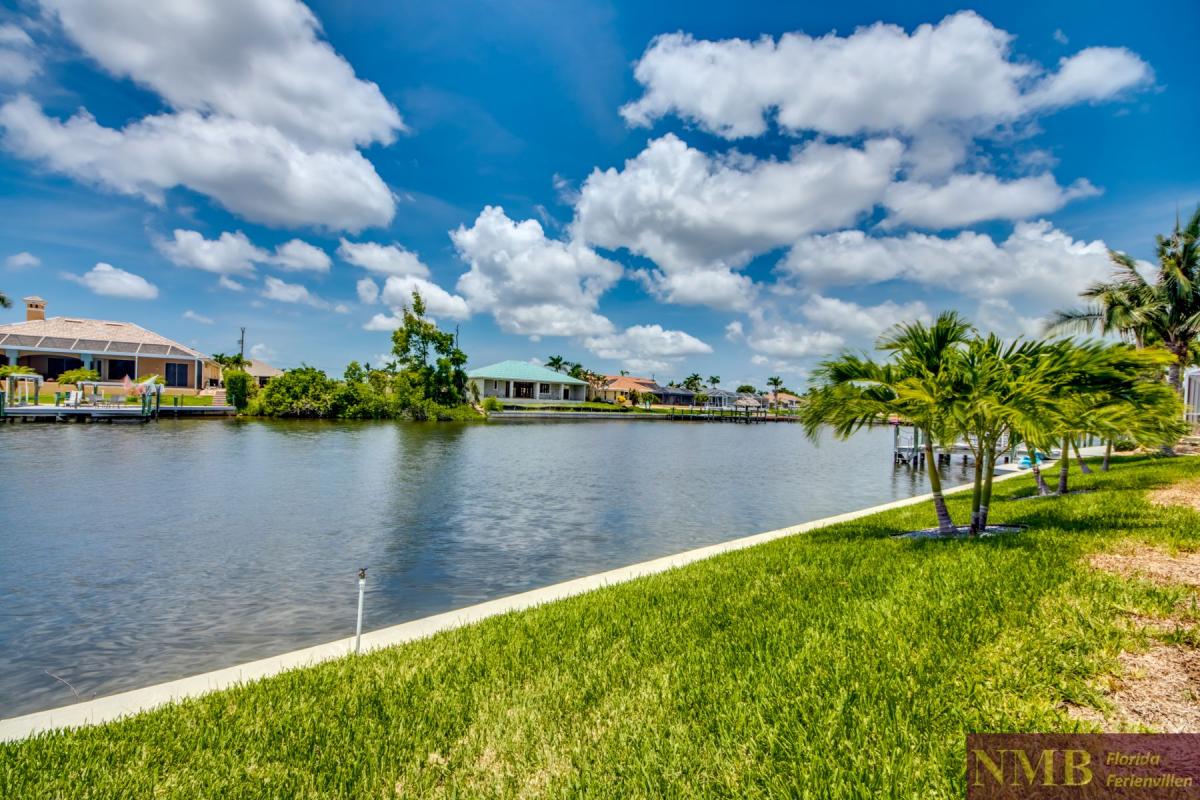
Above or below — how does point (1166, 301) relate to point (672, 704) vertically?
above

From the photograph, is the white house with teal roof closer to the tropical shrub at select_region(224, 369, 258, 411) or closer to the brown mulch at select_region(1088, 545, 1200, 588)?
the tropical shrub at select_region(224, 369, 258, 411)

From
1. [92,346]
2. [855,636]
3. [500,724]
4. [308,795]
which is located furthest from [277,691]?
[92,346]

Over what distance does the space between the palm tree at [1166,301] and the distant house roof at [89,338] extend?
74.8m

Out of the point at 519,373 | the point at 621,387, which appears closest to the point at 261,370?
the point at 519,373

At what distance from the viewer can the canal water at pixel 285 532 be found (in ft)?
26.1

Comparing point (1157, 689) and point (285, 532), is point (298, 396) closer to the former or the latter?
point (285, 532)

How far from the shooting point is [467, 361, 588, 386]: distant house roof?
88938 millimetres

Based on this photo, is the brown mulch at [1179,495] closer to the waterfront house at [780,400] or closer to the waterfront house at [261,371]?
the waterfront house at [261,371]

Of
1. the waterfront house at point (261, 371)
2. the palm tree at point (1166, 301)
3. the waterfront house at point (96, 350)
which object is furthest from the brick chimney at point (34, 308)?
the palm tree at point (1166, 301)

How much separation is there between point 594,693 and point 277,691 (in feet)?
9.17

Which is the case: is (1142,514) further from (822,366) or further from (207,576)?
(207,576)

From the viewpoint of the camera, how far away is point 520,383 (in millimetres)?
91312

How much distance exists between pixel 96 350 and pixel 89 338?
2.36 m

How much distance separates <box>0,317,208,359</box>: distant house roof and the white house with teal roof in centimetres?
3581
